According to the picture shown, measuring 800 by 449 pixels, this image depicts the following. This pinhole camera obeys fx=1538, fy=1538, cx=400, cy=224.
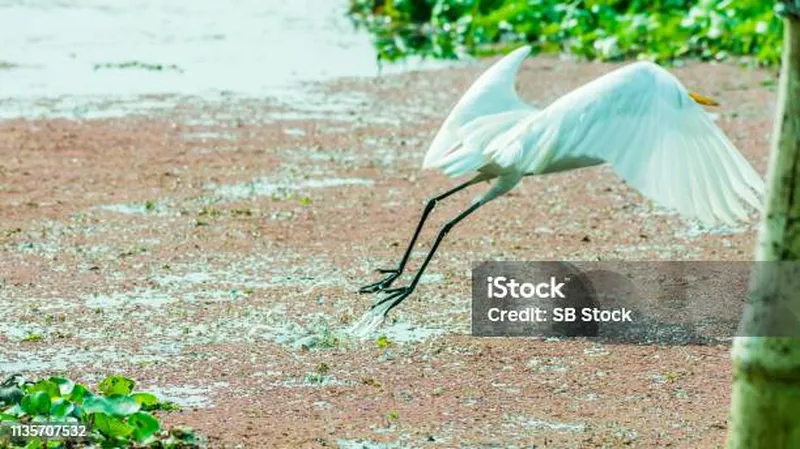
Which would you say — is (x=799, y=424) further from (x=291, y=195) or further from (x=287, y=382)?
(x=291, y=195)

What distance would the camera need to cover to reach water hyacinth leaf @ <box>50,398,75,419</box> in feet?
14.7

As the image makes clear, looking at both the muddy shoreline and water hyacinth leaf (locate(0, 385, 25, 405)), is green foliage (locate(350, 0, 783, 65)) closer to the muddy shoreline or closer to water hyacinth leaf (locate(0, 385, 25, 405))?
the muddy shoreline

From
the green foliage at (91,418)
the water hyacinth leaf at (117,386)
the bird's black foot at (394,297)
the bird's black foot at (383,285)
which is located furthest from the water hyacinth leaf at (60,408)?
the bird's black foot at (383,285)

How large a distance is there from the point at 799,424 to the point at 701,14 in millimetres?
11361

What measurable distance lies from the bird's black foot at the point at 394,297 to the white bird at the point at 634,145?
0.7 inches

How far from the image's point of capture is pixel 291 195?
8.77 meters

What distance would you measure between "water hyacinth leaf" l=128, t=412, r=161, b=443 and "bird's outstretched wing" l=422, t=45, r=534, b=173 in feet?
6.19

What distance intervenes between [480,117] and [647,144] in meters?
0.99

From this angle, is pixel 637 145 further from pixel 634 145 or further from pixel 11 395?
pixel 11 395

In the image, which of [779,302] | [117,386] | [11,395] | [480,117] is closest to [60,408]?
[11,395]

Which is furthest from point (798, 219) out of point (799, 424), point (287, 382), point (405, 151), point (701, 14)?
point (701, 14)

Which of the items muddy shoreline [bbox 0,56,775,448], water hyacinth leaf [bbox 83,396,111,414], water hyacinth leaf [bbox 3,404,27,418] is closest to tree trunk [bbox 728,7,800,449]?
muddy shoreline [bbox 0,56,775,448]

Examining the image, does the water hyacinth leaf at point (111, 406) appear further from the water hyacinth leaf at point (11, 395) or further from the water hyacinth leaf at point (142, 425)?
the water hyacinth leaf at point (11, 395)

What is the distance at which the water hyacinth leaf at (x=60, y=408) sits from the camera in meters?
4.47
